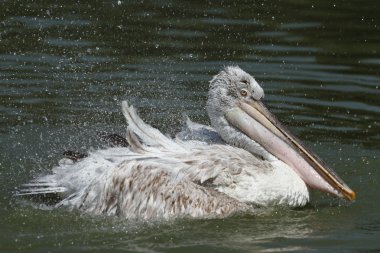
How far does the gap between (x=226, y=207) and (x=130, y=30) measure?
5.28m

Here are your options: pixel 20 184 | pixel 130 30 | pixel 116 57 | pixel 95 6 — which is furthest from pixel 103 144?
pixel 95 6

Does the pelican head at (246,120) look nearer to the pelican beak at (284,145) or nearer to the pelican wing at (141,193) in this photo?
the pelican beak at (284,145)

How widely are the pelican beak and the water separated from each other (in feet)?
0.68

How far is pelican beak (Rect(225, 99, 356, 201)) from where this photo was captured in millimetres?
8000

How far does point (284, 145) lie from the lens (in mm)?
8117

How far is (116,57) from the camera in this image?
1160 cm

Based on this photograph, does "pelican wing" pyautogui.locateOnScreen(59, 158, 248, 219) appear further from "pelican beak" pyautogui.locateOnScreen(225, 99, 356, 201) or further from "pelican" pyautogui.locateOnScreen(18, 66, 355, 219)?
"pelican beak" pyautogui.locateOnScreen(225, 99, 356, 201)

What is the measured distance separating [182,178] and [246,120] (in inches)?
33.5

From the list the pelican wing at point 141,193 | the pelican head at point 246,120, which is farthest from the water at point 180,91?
the pelican head at point 246,120

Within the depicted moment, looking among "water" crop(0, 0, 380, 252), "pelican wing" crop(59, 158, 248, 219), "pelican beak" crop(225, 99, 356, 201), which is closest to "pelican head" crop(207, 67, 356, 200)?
"pelican beak" crop(225, 99, 356, 201)

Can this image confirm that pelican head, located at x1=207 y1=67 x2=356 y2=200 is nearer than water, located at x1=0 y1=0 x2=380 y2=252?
No

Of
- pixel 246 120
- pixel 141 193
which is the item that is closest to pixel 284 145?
pixel 246 120

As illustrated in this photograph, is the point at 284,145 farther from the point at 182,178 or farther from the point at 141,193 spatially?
→ the point at 141,193

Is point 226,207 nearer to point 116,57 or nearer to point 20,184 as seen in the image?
point 20,184
